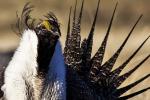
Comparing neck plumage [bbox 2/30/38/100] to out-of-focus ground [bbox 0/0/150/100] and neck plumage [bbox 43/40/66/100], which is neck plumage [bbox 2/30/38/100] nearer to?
neck plumage [bbox 43/40/66/100]

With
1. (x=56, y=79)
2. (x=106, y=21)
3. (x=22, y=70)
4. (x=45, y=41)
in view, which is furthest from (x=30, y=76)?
(x=106, y=21)

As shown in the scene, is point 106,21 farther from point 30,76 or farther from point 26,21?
point 30,76

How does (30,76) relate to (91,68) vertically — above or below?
below

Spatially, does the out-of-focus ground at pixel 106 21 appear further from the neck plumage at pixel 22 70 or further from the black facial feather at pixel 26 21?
the neck plumage at pixel 22 70

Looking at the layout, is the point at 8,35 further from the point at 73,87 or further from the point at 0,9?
the point at 73,87

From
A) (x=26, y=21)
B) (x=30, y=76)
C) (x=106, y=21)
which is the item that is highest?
(x=106, y=21)

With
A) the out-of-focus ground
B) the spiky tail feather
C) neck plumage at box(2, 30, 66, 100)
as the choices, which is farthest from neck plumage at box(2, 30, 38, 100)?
the out-of-focus ground
